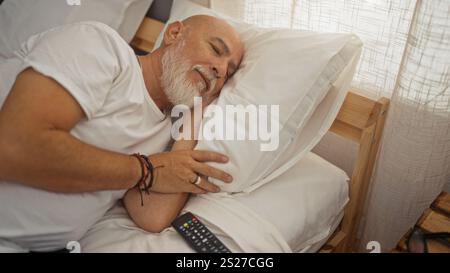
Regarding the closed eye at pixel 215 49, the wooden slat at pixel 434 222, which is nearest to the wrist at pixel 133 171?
the closed eye at pixel 215 49

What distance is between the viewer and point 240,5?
1.38 meters

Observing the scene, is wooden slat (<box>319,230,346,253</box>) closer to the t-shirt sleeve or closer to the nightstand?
the nightstand

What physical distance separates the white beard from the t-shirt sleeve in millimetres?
169

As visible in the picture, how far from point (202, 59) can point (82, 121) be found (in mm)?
372

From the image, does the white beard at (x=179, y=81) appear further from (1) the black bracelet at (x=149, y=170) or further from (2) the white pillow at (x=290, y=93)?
(1) the black bracelet at (x=149, y=170)

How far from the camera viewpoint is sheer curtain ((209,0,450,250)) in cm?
92

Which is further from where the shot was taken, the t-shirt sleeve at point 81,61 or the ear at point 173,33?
the ear at point 173,33

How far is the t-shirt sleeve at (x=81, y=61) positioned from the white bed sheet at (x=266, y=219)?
29 cm

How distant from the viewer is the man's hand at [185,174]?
1.02m

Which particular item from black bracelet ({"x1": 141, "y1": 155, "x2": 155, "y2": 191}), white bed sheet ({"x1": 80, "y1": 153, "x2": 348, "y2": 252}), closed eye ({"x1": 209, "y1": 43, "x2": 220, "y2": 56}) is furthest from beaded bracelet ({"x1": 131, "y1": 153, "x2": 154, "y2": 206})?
closed eye ({"x1": 209, "y1": 43, "x2": 220, "y2": 56})

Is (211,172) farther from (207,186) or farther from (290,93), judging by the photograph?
(290,93)

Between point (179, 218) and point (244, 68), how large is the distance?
1.46 feet

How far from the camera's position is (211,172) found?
1.02m

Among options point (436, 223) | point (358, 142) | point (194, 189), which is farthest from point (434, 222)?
point (194, 189)
